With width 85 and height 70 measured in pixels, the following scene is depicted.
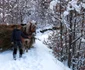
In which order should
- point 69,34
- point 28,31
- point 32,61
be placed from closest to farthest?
point 32,61 < point 69,34 < point 28,31

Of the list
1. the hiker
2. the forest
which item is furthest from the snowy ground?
the forest

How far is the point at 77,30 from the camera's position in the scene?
1361cm

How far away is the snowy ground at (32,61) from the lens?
11.6 meters

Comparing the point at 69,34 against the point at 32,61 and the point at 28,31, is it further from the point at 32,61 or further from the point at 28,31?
the point at 32,61

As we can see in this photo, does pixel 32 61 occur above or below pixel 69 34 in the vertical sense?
below

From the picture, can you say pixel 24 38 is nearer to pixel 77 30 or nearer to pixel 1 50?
pixel 1 50

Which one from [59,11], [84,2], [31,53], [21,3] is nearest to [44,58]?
[31,53]

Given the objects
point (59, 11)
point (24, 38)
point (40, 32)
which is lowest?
point (40, 32)

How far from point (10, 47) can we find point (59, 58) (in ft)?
9.93

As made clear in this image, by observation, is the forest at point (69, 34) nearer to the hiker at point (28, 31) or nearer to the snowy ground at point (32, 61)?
the snowy ground at point (32, 61)

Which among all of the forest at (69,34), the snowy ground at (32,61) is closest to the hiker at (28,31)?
the snowy ground at (32,61)

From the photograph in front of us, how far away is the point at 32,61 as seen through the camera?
40.8 feet

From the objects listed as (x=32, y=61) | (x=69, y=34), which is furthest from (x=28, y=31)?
(x=69, y=34)

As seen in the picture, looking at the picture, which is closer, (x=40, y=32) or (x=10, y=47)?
(x=10, y=47)
